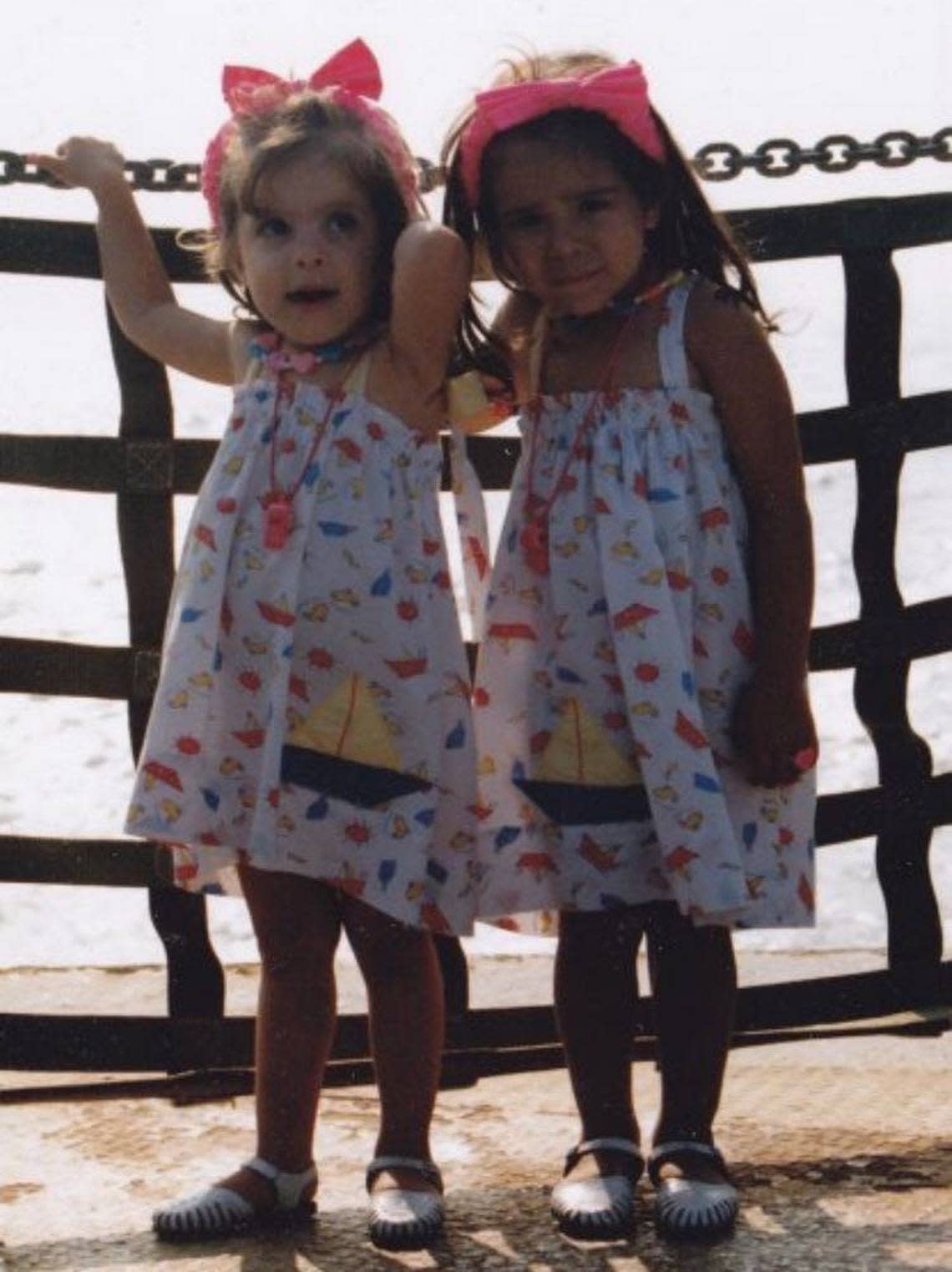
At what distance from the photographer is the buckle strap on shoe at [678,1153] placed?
2896mm

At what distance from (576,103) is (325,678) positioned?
767 millimetres

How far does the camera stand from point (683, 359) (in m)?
2.92

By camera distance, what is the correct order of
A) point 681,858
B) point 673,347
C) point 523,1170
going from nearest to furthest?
point 681,858 → point 673,347 → point 523,1170

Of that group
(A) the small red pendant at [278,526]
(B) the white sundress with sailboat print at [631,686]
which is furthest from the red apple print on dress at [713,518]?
(A) the small red pendant at [278,526]

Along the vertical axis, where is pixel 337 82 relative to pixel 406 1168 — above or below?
above

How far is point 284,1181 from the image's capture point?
9.39 feet

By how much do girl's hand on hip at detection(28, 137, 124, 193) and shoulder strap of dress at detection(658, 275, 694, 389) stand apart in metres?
0.78

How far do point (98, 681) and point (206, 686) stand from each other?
0.61 m

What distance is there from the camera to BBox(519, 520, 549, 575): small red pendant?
2930mm

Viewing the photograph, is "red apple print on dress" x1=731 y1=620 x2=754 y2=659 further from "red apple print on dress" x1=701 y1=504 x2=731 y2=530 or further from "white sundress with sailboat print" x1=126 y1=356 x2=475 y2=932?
"white sundress with sailboat print" x1=126 y1=356 x2=475 y2=932

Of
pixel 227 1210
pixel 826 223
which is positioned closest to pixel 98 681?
pixel 227 1210

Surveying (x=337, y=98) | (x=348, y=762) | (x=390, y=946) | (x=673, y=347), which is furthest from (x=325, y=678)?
(x=337, y=98)

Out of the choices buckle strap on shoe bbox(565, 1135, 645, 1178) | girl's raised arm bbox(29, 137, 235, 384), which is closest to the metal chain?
girl's raised arm bbox(29, 137, 235, 384)

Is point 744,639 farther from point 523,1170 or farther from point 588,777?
point 523,1170
